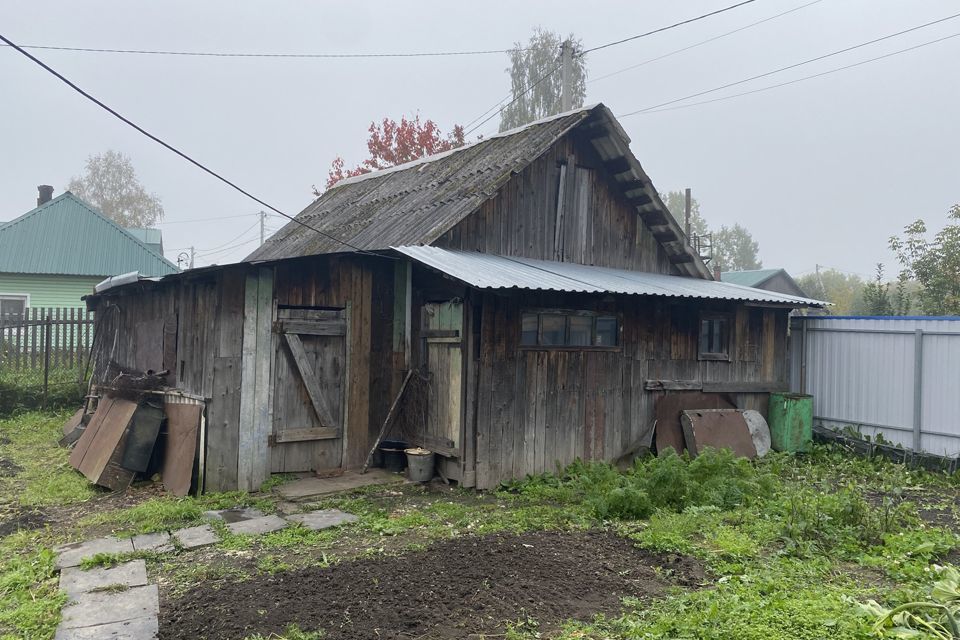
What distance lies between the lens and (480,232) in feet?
30.1

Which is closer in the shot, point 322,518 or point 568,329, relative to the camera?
point 322,518

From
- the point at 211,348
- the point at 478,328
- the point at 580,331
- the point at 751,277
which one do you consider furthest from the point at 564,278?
the point at 751,277

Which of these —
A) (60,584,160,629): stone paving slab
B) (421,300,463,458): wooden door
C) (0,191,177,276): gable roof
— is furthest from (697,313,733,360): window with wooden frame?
(0,191,177,276): gable roof

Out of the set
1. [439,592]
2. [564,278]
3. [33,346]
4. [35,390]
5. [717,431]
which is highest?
[564,278]

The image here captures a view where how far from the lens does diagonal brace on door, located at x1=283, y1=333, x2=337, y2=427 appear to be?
8.05m

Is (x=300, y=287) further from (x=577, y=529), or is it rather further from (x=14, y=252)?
Answer: (x=14, y=252)

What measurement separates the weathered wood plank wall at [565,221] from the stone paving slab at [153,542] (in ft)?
15.0

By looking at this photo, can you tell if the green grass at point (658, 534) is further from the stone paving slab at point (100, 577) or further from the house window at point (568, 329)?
the house window at point (568, 329)

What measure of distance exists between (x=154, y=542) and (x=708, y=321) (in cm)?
829

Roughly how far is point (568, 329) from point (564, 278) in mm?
862

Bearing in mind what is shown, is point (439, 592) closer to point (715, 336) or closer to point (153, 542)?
point (153, 542)

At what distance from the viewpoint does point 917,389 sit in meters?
9.82

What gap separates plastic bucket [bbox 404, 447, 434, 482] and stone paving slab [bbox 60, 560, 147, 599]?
3463 millimetres

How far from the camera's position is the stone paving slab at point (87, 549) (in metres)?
5.32
